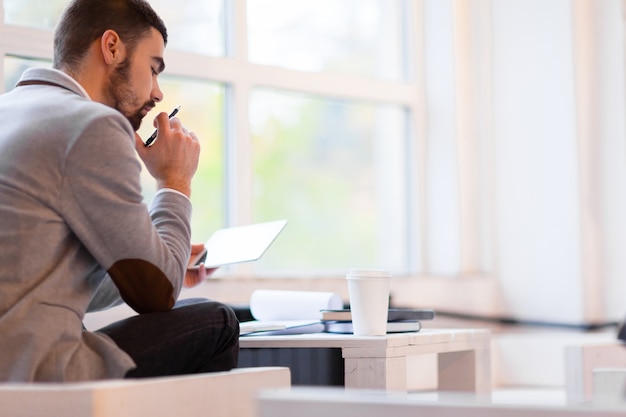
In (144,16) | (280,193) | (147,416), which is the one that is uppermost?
(144,16)

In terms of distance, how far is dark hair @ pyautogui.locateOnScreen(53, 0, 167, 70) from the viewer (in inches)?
71.4

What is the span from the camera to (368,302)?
2068 millimetres

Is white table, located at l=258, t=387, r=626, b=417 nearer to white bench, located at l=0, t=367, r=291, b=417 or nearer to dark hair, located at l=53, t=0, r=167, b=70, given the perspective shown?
white bench, located at l=0, t=367, r=291, b=417

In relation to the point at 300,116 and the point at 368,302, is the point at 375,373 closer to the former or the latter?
the point at 368,302

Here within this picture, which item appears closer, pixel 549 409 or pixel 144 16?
pixel 549 409

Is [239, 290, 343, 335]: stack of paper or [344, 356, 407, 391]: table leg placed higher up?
[239, 290, 343, 335]: stack of paper

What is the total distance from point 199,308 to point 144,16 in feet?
1.81

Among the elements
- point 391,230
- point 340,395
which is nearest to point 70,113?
point 340,395

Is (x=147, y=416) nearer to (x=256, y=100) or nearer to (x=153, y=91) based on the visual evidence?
(x=153, y=91)

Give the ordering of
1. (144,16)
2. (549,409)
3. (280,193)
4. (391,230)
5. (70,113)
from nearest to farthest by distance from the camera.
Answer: (549,409) → (70,113) → (144,16) → (280,193) → (391,230)

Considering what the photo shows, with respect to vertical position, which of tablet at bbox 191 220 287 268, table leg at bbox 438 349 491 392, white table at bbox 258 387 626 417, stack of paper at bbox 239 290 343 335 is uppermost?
tablet at bbox 191 220 287 268

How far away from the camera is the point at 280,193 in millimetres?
3641

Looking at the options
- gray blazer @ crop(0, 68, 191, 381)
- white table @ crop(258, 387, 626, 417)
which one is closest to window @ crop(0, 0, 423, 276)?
gray blazer @ crop(0, 68, 191, 381)

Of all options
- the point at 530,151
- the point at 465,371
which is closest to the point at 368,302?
the point at 465,371
